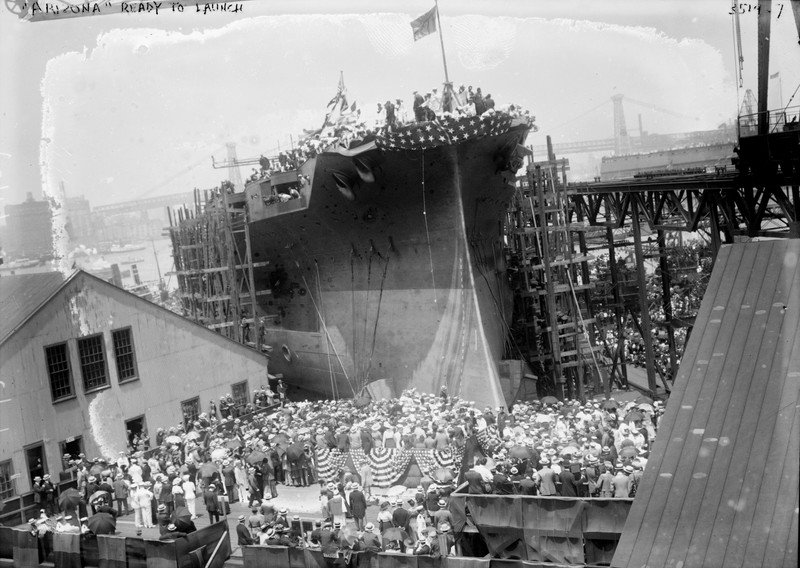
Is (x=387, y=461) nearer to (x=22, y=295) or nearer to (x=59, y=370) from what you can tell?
(x=59, y=370)

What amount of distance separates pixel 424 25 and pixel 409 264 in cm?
643

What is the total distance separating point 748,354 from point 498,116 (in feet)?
44.2

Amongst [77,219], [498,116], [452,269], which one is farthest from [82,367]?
[77,219]

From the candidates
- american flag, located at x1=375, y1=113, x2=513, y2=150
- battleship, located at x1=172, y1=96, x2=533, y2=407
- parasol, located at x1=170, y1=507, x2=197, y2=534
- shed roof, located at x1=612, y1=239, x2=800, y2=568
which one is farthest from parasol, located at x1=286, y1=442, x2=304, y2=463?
shed roof, located at x1=612, y1=239, x2=800, y2=568

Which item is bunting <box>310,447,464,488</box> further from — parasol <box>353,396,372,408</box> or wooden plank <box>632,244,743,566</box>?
wooden plank <box>632,244,743,566</box>

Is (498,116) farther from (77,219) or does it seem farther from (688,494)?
(77,219)

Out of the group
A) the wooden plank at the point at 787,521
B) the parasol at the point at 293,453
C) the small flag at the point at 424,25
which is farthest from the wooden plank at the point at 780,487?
the small flag at the point at 424,25

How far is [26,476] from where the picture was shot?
16078mm

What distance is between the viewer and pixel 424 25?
18.3m

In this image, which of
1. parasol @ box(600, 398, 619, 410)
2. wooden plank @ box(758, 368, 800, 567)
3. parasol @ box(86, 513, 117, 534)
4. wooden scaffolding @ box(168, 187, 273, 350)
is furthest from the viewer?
wooden scaffolding @ box(168, 187, 273, 350)

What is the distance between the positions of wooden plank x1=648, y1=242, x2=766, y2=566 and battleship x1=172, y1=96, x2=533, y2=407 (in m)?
12.5

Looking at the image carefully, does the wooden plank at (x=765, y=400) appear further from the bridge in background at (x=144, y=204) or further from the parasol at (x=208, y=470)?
the bridge in background at (x=144, y=204)

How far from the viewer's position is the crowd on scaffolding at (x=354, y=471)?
10.8 m

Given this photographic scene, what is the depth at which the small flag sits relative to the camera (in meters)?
18.2
